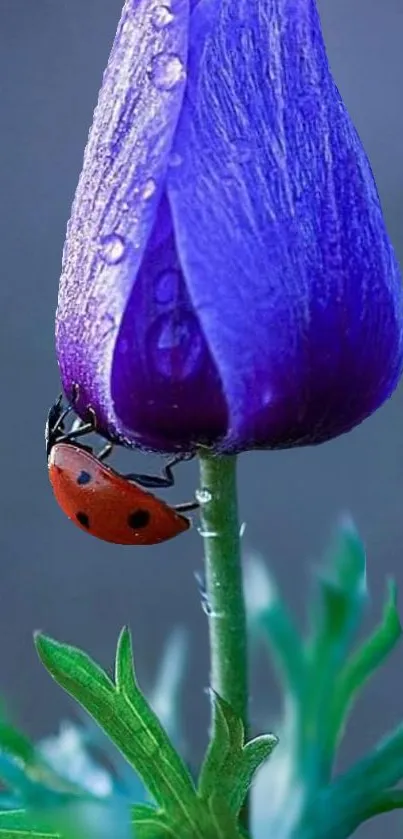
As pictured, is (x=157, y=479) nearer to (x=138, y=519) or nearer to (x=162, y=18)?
(x=138, y=519)

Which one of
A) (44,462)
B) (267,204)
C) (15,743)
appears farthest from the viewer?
(44,462)

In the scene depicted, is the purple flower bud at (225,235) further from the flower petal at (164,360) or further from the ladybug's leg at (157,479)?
the ladybug's leg at (157,479)

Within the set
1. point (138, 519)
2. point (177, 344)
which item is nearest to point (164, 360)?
point (177, 344)

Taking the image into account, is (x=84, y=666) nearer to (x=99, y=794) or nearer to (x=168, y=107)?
(x=99, y=794)

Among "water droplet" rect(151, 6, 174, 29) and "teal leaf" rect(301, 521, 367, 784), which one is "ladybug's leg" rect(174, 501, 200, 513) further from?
"water droplet" rect(151, 6, 174, 29)

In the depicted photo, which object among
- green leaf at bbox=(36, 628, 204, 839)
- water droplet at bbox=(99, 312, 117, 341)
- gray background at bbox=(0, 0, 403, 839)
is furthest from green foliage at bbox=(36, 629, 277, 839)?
gray background at bbox=(0, 0, 403, 839)

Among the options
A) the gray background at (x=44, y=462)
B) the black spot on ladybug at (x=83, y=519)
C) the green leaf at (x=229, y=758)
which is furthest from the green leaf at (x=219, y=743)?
the gray background at (x=44, y=462)

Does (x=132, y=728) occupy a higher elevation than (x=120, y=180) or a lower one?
lower

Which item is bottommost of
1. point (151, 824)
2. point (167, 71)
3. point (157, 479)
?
point (151, 824)
